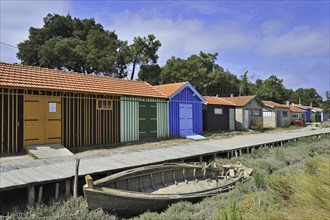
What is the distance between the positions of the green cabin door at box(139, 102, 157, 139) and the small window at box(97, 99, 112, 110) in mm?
2292

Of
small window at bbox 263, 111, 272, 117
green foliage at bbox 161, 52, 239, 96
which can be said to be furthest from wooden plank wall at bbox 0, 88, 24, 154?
small window at bbox 263, 111, 272, 117

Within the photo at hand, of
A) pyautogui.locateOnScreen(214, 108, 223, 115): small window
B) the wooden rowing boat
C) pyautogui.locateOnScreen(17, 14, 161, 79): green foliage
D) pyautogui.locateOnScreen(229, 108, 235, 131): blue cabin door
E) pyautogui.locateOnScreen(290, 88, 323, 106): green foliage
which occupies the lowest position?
the wooden rowing boat

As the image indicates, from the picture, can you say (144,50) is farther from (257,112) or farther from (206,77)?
(257,112)

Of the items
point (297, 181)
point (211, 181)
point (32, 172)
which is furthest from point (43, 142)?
point (297, 181)

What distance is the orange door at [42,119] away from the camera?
39.8ft

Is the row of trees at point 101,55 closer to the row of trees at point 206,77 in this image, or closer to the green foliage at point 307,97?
the row of trees at point 206,77

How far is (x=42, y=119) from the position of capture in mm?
12578

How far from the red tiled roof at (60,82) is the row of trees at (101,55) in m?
15.3

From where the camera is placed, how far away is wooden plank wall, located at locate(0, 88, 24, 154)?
11.4 meters

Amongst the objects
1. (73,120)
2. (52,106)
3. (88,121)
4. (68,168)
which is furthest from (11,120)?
(68,168)

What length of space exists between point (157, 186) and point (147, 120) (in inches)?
346

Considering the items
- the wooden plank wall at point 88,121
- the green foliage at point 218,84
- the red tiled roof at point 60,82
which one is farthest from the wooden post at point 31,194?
the green foliage at point 218,84

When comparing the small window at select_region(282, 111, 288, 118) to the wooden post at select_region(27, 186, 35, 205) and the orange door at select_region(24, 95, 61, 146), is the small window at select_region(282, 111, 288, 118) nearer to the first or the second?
the orange door at select_region(24, 95, 61, 146)

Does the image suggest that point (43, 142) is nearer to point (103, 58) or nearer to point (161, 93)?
point (161, 93)
